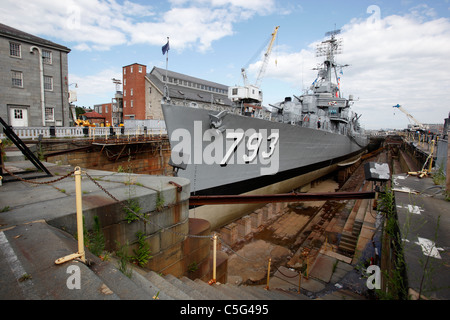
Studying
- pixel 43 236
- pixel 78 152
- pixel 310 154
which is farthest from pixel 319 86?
pixel 43 236

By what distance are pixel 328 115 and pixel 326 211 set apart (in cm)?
942

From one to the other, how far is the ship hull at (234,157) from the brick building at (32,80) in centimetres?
1589

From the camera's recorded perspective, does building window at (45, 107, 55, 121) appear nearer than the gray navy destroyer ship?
No

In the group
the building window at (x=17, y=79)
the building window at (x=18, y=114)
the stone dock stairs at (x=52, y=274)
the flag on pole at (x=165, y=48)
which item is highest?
the building window at (x=17, y=79)

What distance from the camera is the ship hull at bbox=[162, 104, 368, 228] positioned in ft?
27.5

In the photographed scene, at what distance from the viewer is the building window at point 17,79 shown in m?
16.4

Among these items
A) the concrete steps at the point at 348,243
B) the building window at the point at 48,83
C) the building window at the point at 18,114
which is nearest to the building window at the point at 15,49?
the building window at the point at 48,83

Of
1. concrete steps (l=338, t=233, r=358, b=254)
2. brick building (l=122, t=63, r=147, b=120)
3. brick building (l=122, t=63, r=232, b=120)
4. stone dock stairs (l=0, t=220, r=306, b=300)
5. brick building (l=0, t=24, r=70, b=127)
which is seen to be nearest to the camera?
stone dock stairs (l=0, t=220, r=306, b=300)

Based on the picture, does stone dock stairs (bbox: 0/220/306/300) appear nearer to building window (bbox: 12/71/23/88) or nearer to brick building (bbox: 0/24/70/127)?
brick building (bbox: 0/24/70/127)

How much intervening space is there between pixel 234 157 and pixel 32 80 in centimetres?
1810

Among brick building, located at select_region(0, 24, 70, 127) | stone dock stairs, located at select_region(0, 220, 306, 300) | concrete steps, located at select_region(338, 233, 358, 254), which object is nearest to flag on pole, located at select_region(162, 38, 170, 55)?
stone dock stairs, located at select_region(0, 220, 306, 300)

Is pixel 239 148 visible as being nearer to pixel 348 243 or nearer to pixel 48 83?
pixel 348 243

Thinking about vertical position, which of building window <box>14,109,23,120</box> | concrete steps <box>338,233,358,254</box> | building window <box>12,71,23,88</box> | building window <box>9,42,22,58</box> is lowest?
concrete steps <box>338,233,358,254</box>

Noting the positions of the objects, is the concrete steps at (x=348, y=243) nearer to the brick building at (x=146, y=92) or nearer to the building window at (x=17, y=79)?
the building window at (x=17, y=79)
